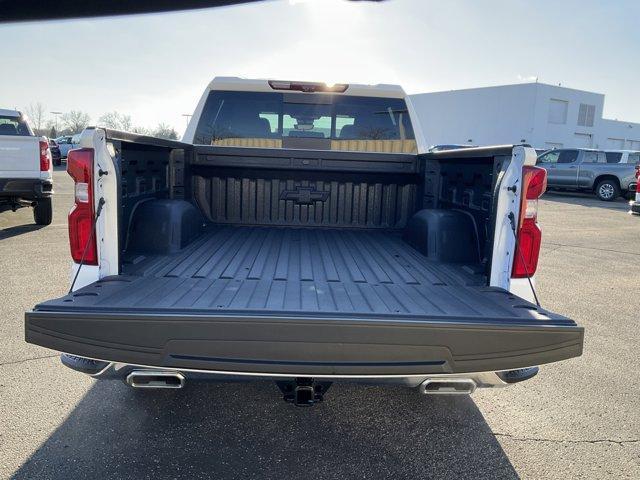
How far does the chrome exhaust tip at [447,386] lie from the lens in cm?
240

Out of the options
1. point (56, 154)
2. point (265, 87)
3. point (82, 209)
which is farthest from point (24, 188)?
point (56, 154)

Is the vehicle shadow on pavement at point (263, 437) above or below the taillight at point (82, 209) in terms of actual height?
below

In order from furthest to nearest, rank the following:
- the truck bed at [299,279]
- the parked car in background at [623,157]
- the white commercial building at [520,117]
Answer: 1. the white commercial building at [520,117]
2. the parked car in background at [623,157]
3. the truck bed at [299,279]

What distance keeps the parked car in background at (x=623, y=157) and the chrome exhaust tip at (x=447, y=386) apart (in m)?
21.6

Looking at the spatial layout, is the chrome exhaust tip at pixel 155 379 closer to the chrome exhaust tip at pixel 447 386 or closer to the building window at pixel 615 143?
the chrome exhaust tip at pixel 447 386

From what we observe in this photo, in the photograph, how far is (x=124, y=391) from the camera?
3.61 metres

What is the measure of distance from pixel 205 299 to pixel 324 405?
4.54ft

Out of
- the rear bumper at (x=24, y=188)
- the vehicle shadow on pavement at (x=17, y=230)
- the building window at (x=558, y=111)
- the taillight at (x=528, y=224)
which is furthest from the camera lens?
the building window at (x=558, y=111)

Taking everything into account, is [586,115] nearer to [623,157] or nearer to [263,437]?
[623,157]

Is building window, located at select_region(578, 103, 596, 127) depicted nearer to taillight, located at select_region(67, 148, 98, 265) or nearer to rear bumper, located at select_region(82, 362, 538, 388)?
rear bumper, located at select_region(82, 362, 538, 388)

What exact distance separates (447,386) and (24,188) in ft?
29.2

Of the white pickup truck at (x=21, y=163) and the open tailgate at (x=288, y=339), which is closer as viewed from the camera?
the open tailgate at (x=288, y=339)

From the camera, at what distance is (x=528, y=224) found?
286 cm

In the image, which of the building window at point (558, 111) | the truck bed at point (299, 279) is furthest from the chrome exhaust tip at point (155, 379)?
the building window at point (558, 111)
